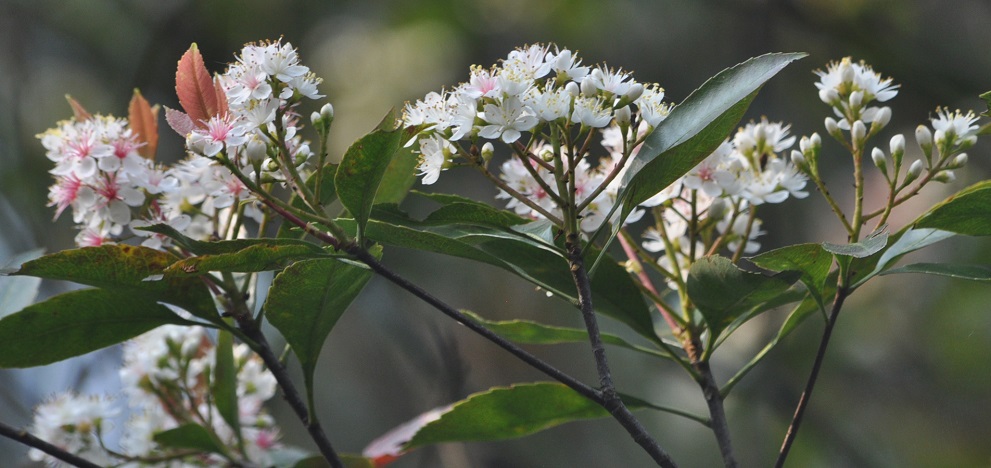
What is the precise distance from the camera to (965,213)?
93cm

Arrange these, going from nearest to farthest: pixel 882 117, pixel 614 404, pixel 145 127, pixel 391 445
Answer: pixel 614 404
pixel 882 117
pixel 145 127
pixel 391 445

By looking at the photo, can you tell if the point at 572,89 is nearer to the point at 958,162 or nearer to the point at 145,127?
the point at 958,162

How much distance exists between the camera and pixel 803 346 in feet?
13.8

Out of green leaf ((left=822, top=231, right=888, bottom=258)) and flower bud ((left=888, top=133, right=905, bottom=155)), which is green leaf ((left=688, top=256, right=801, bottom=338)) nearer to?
green leaf ((left=822, top=231, right=888, bottom=258))

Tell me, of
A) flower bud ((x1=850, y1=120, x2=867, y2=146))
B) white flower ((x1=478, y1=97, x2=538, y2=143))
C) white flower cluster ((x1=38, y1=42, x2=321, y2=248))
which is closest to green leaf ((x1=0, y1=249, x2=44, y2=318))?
white flower cluster ((x1=38, y1=42, x2=321, y2=248))

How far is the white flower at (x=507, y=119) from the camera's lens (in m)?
0.92

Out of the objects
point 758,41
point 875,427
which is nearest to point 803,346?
point 875,427

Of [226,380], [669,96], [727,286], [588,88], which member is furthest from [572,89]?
[669,96]

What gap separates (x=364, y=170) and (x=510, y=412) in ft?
1.19

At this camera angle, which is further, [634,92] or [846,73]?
[846,73]

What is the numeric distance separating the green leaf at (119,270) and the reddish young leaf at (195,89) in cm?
14

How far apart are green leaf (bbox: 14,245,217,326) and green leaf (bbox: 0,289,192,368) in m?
0.03

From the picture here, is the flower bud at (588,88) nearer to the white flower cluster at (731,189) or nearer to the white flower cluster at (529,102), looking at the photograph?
the white flower cluster at (529,102)

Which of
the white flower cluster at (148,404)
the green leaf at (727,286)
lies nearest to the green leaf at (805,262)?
the green leaf at (727,286)
